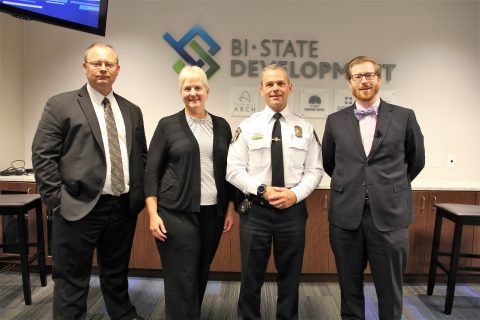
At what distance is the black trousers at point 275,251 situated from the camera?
6.43 ft

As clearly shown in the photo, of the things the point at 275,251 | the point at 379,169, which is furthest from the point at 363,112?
the point at 275,251

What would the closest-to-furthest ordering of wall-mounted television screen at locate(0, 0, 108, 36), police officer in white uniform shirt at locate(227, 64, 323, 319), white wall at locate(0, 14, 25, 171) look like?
1. police officer in white uniform shirt at locate(227, 64, 323, 319)
2. wall-mounted television screen at locate(0, 0, 108, 36)
3. white wall at locate(0, 14, 25, 171)

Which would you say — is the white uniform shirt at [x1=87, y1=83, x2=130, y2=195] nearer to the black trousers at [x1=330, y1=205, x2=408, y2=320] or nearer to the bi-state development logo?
the black trousers at [x1=330, y1=205, x2=408, y2=320]

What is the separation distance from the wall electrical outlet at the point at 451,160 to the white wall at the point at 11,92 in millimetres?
4367

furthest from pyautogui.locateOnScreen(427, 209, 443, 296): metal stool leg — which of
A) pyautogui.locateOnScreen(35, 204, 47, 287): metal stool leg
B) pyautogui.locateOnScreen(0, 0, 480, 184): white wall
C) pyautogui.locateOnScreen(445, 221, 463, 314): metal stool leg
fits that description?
pyautogui.locateOnScreen(35, 204, 47, 287): metal stool leg

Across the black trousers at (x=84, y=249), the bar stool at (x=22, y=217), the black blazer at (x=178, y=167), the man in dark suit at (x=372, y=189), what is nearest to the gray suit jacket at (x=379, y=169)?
the man in dark suit at (x=372, y=189)

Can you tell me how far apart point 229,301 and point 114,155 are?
148cm

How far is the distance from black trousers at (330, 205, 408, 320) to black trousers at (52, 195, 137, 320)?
1.25 m

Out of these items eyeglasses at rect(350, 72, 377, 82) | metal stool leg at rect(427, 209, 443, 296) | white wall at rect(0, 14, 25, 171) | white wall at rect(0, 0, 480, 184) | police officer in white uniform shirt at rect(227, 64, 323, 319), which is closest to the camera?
eyeglasses at rect(350, 72, 377, 82)

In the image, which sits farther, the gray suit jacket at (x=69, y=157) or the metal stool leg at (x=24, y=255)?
the metal stool leg at (x=24, y=255)

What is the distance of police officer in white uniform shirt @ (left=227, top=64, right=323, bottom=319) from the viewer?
195 cm

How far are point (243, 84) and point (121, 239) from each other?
2.06 meters

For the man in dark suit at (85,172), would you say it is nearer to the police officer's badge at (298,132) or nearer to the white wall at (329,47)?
the police officer's badge at (298,132)

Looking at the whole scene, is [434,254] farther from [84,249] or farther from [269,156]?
[84,249]
